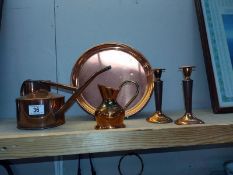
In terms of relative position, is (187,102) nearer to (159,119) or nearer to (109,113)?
(159,119)

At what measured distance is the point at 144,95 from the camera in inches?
31.1

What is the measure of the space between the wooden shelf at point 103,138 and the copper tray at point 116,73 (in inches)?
5.6

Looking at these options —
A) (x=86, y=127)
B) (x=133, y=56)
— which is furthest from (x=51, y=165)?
(x=133, y=56)

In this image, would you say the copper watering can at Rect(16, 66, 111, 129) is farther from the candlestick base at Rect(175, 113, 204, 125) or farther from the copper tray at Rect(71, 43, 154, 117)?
the candlestick base at Rect(175, 113, 204, 125)

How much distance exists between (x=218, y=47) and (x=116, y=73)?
0.33 metres

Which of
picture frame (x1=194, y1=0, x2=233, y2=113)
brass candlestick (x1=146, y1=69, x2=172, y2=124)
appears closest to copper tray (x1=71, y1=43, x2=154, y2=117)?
brass candlestick (x1=146, y1=69, x2=172, y2=124)

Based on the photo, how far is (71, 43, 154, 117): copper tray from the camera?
0.78 metres

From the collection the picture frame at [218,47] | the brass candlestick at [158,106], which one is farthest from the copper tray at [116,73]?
the picture frame at [218,47]

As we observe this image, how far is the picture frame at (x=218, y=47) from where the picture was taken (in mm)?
812

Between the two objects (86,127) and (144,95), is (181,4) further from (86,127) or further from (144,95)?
(86,127)

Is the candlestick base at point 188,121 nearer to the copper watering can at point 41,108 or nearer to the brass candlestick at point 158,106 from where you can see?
the brass candlestick at point 158,106

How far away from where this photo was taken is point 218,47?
33.4 inches

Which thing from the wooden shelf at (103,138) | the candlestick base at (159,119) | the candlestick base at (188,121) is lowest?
the wooden shelf at (103,138)

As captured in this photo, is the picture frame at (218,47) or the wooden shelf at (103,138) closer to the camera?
the wooden shelf at (103,138)
